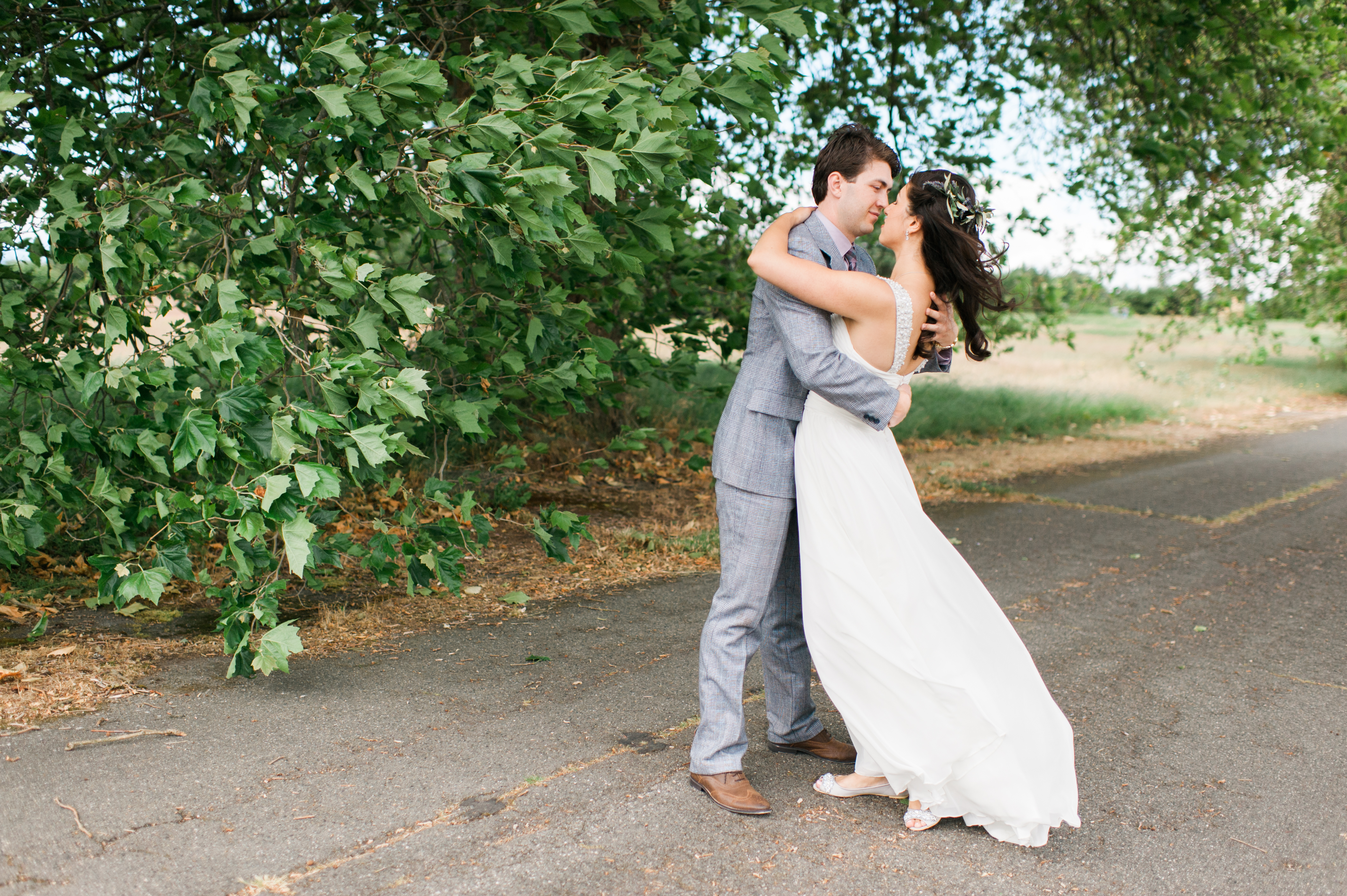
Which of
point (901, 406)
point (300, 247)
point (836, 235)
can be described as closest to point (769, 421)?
point (901, 406)

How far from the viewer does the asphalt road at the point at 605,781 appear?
2898 millimetres

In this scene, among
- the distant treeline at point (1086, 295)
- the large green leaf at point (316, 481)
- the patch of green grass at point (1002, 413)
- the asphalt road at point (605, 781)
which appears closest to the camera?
the asphalt road at point (605, 781)

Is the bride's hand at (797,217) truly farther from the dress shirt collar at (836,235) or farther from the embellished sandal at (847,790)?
the embellished sandal at (847,790)

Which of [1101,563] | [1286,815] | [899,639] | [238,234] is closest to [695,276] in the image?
[238,234]

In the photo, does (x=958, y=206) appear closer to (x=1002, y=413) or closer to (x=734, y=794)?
(x=734, y=794)

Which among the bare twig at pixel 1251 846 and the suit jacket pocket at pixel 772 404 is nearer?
the bare twig at pixel 1251 846

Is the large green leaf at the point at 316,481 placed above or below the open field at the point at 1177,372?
above

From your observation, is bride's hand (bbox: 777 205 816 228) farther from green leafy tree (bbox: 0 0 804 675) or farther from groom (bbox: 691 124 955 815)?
green leafy tree (bbox: 0 0 804 675)

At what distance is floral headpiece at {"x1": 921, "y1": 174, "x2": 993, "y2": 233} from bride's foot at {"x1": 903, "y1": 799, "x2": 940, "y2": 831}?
6.05 feet

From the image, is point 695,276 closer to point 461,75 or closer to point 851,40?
point 461,75

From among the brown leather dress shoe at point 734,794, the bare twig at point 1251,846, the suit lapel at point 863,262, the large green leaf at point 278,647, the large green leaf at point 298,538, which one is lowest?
the bare twig at point 1251,846

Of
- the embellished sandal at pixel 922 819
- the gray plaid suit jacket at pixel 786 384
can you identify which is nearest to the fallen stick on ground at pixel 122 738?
the gray plaid suit jacket at pixel 786 384

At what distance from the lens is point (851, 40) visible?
9195 millimetres

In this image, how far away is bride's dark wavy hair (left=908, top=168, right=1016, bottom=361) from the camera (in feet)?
10.8
